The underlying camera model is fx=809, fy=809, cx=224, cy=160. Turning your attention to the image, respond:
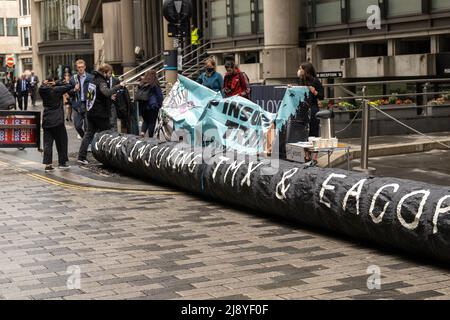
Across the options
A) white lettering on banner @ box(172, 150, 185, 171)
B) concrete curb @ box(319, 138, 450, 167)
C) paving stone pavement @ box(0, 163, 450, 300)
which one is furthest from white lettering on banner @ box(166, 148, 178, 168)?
concrete curb @ box(319, 138, 450, 167)

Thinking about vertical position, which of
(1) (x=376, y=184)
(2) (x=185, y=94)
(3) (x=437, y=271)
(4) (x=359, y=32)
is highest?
(4) (x=359, y=32)

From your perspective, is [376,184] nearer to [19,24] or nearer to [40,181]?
[40,181]

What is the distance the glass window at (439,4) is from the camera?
68.8ft

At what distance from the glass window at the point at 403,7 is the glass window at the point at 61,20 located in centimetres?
3892

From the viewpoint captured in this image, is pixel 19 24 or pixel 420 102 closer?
pixel 420 102

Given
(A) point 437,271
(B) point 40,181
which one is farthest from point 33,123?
(A) point 437,271

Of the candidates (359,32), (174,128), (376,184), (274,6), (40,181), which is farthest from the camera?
(274,6)

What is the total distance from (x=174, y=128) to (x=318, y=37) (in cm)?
1246

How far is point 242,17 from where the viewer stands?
96.2ft

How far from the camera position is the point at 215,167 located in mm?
10484

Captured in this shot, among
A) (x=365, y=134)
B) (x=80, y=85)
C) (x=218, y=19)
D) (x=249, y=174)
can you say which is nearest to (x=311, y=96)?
(x=365, y=134)

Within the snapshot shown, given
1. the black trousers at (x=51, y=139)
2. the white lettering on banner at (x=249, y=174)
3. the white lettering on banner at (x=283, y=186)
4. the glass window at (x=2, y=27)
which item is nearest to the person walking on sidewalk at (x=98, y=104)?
the black trousers at (x=51, y=139)

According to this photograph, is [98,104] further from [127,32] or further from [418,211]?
[127,32]

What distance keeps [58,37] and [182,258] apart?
56.6 meters
